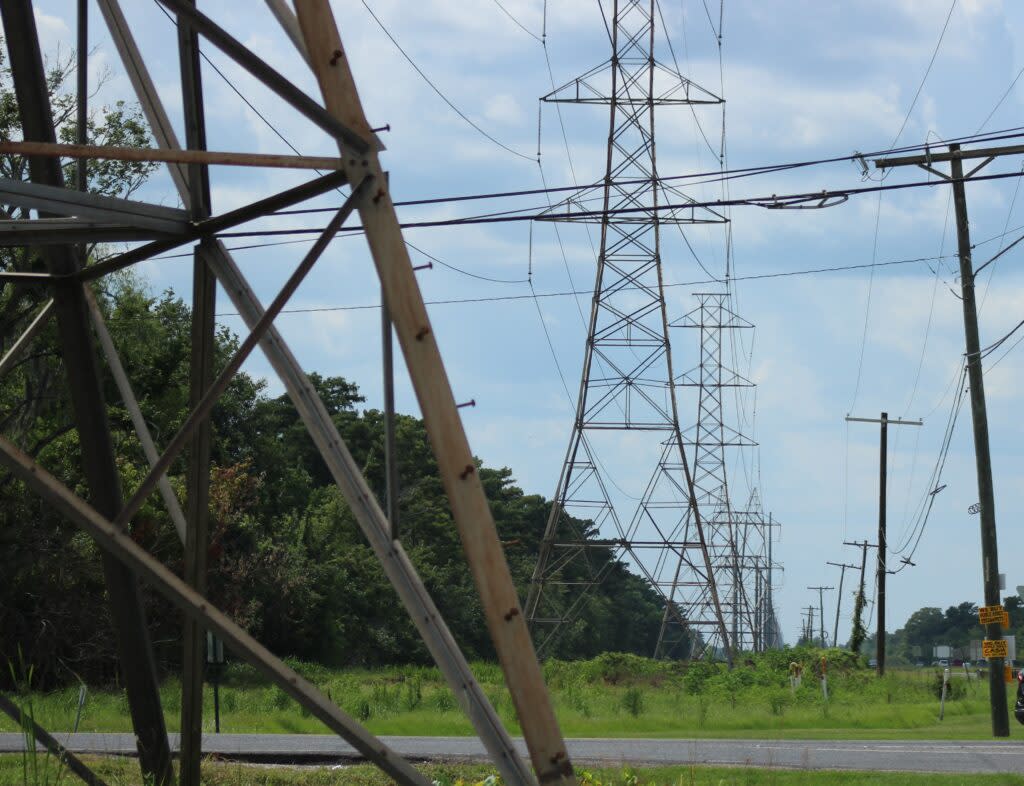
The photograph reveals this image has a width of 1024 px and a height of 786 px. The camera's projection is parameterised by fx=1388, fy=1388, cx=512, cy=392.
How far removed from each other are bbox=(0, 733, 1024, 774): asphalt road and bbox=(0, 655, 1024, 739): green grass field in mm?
1687

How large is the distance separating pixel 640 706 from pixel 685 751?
9.72 metres

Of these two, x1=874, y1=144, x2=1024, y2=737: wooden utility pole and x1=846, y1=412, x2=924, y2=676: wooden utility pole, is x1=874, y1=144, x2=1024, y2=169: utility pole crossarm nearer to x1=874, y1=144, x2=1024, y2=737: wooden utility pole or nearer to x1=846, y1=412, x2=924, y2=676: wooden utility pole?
x1=874, y1=144, x2=1024, y2=737: wooden utility pole

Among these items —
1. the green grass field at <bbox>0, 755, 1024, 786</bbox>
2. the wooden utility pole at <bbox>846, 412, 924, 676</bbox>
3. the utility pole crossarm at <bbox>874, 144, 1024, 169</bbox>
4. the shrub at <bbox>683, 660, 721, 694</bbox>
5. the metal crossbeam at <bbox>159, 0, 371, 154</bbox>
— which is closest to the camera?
the metal crossbeam at <bbox>159, 0, 371, 154</bbox>

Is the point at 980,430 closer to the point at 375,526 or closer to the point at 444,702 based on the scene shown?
the point at 444,702

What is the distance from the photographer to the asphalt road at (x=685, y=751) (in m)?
17.0

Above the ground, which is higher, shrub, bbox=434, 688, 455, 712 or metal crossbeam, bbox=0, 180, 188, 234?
metal crossbeam, bbox=0, 180, 188, 234

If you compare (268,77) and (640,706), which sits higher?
(268,77)

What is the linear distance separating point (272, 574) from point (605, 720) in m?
19.7

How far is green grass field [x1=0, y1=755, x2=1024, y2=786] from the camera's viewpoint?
13734 mm

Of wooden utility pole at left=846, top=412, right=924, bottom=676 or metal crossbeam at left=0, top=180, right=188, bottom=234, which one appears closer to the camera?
metal crossbeam at left=0, top=180, right=188, bottom=234

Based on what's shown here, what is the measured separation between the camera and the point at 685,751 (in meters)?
18.9

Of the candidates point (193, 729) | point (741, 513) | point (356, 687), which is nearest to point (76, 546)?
point (356, 687)

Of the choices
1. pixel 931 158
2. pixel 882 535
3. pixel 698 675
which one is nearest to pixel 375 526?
pixel 931 158

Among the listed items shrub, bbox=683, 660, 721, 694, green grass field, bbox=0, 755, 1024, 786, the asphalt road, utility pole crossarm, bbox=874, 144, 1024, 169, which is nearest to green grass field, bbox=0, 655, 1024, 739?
shrub, bbox=683, 660, 721, 694
